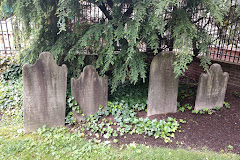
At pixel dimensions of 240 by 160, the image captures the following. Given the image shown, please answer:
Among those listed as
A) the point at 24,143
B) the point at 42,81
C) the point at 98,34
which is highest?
the point at 98,34

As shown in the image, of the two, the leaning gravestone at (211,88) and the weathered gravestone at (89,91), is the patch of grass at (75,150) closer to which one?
the weathered gravestone at (89,91)

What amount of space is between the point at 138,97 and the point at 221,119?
158 centimetres

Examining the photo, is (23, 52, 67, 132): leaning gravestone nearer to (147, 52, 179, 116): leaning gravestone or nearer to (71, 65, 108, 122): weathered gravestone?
(71, 65, 108, 122): weathered gravestone

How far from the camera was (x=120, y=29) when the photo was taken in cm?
284

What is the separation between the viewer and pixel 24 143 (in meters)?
2.83

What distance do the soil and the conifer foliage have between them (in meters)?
0.90

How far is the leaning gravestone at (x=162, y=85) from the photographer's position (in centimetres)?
322

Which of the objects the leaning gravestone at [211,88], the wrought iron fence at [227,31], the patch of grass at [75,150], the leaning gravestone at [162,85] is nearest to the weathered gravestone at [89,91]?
the patch of grass at [75,150]

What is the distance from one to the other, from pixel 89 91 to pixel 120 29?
1.20 meters

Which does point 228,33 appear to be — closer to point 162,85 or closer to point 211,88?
point 211,88

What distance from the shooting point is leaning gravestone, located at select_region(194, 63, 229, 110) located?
11.5ft

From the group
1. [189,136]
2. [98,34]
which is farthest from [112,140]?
[98,34]

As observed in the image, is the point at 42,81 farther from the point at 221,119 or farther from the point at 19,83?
the point at 221,119

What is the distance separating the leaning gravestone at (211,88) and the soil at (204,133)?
0.61ft
